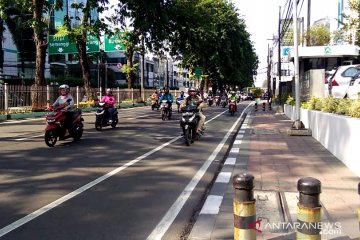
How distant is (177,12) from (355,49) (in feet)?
32.7

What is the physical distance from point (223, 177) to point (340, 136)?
2935 millimetres

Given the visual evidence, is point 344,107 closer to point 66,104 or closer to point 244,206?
point 66,104

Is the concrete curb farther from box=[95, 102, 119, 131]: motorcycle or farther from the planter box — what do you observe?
box=[95, 102, 119, 131]: motorcycle

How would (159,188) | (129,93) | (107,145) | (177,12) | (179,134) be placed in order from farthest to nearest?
(129,93), (177,12), (179,134), (107,145), (159,188)

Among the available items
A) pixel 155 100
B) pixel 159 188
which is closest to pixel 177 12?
pixel 155 100

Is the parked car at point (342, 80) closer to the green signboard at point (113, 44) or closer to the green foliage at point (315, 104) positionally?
the green foliage at point (315, 104)

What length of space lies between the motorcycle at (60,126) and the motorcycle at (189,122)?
2958 millimetres

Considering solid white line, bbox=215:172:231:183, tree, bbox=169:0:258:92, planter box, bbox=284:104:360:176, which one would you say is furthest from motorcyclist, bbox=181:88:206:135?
tree, bbox=169:0:258:92

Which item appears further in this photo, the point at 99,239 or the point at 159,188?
the point at 159,188

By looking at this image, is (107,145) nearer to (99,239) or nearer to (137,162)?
(137,162)

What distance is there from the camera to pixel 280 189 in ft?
22.8

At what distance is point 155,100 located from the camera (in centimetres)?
3266

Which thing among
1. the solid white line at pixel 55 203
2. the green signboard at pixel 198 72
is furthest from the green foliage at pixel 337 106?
the green signboard at pixel 198 72

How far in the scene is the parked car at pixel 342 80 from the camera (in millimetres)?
16641
